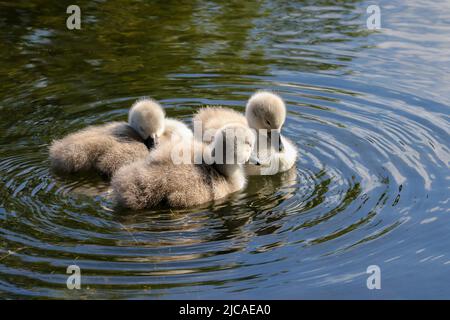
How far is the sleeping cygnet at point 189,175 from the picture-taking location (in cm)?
597

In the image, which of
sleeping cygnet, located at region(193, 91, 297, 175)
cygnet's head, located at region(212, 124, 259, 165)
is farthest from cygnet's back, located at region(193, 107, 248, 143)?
cygnet's head, located at region(212, 124, 259, 165)

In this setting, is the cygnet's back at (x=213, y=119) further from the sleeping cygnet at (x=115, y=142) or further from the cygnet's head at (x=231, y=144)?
the cygnet's head at (x=231, y=144)

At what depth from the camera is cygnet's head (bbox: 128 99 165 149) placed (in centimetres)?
699

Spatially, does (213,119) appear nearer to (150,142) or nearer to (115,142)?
(150,142)

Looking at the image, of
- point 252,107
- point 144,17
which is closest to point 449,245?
point 252,107

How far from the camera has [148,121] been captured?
6992 millimetres

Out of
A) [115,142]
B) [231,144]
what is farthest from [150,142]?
[231,144]

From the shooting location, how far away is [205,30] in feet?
33.7

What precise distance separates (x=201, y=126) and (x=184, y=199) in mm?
1474

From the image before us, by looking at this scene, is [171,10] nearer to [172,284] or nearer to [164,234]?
[164,234]

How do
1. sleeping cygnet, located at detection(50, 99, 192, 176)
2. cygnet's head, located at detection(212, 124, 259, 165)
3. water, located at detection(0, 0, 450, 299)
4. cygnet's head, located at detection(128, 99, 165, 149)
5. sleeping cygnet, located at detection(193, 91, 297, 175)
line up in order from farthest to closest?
1. cygnet's head, located at detection(128, 99, 165, 149)
2. sleeping cygnet, located at detection(193, 91, 297, 175)
3. sleeping cygnet, located at detection(50, 99, 192, 176)
4. cygnet's head, located at detection(212, 124, 259, 165)
5. water, located at detection(0, 0, 450, 299)

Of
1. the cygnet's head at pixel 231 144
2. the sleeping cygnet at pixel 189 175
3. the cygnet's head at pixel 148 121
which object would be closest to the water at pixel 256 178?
the sleeping cygnet at pixel 189 175

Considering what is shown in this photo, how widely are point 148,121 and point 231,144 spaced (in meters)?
0.97

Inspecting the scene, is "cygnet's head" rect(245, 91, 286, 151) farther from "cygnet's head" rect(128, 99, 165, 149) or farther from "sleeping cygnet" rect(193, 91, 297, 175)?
"cygnet's head" rect(128, 99, 165, 149)
